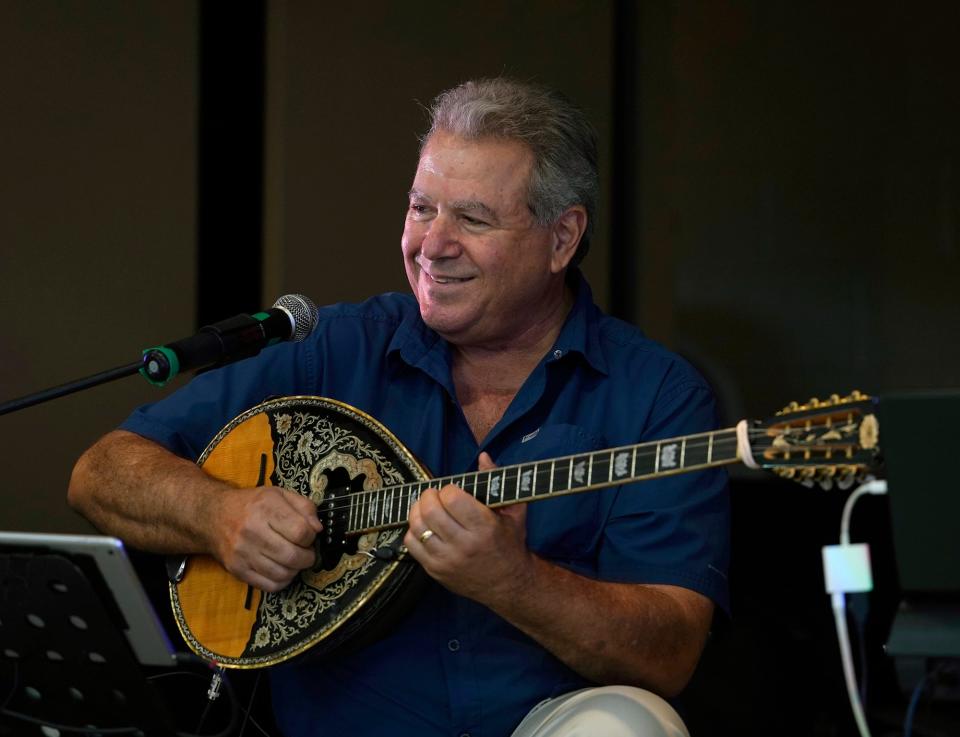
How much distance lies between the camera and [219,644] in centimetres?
227

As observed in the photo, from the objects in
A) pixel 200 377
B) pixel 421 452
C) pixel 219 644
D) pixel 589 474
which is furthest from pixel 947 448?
pixel 200 377

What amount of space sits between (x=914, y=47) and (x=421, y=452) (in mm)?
2943

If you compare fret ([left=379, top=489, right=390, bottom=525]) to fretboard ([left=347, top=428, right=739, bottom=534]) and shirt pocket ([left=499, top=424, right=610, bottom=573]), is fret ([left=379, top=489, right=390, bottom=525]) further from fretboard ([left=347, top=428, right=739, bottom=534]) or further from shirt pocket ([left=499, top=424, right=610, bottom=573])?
shirt pocket ([left=499, top=424, right=610, bottom=573])

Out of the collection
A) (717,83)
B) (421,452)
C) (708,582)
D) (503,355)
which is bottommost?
(708,582)

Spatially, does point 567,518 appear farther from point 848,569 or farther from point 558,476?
point 848,569

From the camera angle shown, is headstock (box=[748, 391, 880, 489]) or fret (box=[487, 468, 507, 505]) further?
fret (box=[487, 468, 507, 505])

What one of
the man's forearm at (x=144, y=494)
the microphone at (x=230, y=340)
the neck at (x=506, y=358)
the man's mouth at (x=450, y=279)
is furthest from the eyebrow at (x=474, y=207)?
the man's forearm at (x=144, y=494)

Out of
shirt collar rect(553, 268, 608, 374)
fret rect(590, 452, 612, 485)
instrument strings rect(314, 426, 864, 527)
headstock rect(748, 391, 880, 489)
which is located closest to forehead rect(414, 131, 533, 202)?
shirt collar rect(553, 268, 608, 374)

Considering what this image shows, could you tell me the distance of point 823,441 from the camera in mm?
1619

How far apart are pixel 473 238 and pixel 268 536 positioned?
2.13 ft

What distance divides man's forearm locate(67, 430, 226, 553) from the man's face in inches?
20.1

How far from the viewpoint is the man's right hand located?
2152mm

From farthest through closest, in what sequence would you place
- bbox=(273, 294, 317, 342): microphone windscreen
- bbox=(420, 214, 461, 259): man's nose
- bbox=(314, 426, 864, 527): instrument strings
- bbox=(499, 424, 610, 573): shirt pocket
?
bbox=(420, 214, 461, 259): man's nose, bbox=(499, 424, 610, 573): shirt pocket, bbox=(273, 294, 317, 342): microphone windscreen, bbox=(314, 426, 864, 527): instrument strings

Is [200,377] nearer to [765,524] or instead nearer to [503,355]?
[503,355]
